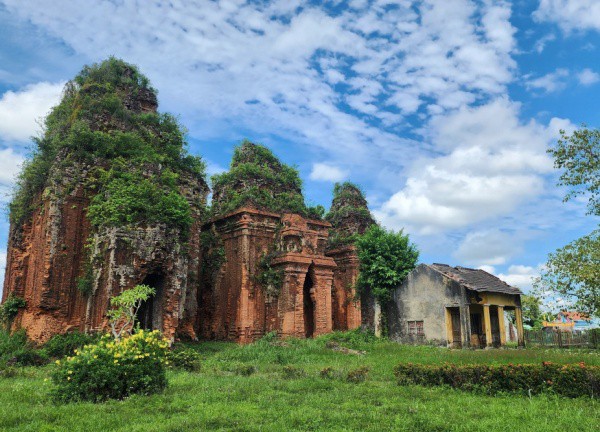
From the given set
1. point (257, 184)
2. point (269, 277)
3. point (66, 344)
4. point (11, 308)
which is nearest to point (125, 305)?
point (66, 344)

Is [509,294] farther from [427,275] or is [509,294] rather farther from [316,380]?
[316,380]

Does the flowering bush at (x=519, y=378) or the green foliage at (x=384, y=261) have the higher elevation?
the green foliage at (x=384, y=261)

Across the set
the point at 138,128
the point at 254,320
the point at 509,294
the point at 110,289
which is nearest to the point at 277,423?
the point at 110,289

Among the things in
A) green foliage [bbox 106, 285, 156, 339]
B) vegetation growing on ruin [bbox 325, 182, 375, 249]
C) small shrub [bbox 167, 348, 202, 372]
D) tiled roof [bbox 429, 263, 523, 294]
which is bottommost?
small shrub [bbox 167, 348, 202, 372]

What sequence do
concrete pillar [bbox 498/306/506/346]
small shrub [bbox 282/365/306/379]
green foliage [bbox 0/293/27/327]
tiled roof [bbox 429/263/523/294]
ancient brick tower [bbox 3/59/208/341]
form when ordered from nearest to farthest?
small shrub [bbox 282/365/306/379] < ancient brick tower [bbox 3/59/208/341] < green foliage [bbox 0/293/27/327] < tiled roof [bbox 429/263/523/294] < concrete pillar [bbox 498/306/506/346]

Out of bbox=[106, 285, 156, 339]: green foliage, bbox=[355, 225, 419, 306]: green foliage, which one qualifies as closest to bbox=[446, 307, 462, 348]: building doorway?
bbox=[355, 225, 419, 306]: green foliage

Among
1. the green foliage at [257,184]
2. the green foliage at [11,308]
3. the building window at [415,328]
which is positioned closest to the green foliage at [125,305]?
the green foliage at [11,308]

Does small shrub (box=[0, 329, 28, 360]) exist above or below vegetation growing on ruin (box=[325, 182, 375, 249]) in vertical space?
below

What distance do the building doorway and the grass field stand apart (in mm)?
9010

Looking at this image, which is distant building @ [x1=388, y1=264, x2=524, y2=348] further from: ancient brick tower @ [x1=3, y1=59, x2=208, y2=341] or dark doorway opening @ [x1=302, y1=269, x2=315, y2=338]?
ancient brick tower @ [x1=3, y1=59, x2=208, y2=341]

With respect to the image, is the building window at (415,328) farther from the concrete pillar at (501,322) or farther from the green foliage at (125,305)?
the green foliage at (125,305)

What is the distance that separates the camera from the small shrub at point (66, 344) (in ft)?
50.9

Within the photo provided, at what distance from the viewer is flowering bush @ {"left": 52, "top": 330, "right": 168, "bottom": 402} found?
9.23m

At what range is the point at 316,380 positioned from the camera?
38.5 ft
